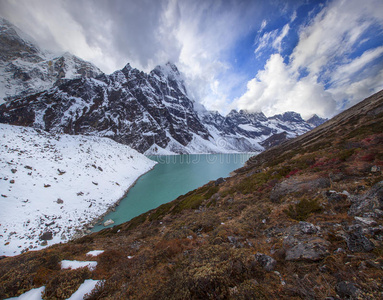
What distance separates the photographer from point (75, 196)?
71.2 feet

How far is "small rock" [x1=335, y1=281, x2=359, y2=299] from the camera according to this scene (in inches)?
110

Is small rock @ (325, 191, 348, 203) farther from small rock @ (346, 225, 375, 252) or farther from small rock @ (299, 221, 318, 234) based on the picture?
small rock @ (346, 225, 375, 252)

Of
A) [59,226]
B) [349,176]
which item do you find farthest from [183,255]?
[59,226]

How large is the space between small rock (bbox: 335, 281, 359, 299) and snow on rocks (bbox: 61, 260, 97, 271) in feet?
26.1

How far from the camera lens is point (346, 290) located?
9.50 ft

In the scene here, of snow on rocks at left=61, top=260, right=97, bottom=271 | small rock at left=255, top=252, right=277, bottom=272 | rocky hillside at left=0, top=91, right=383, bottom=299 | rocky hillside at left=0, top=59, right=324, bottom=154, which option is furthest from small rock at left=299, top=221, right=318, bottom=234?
rocky hillside at left=0, top=59, right=324, bottom=154

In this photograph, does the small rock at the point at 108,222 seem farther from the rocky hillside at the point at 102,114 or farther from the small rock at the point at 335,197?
the rocky hillside at the point at 102,114

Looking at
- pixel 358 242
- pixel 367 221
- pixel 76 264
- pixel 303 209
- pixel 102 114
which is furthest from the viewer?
pixel 102 114

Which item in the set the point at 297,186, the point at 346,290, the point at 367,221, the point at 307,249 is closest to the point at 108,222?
the point at 297,186

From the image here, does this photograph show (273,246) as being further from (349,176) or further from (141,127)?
(141,127)

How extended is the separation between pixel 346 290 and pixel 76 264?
909cm

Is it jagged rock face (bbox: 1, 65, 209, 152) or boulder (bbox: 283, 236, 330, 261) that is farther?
jagged rock face (bbox: 1, 65, 209, 152)

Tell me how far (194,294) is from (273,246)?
355 centimetres

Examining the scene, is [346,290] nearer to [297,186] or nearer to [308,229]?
[308,229]
